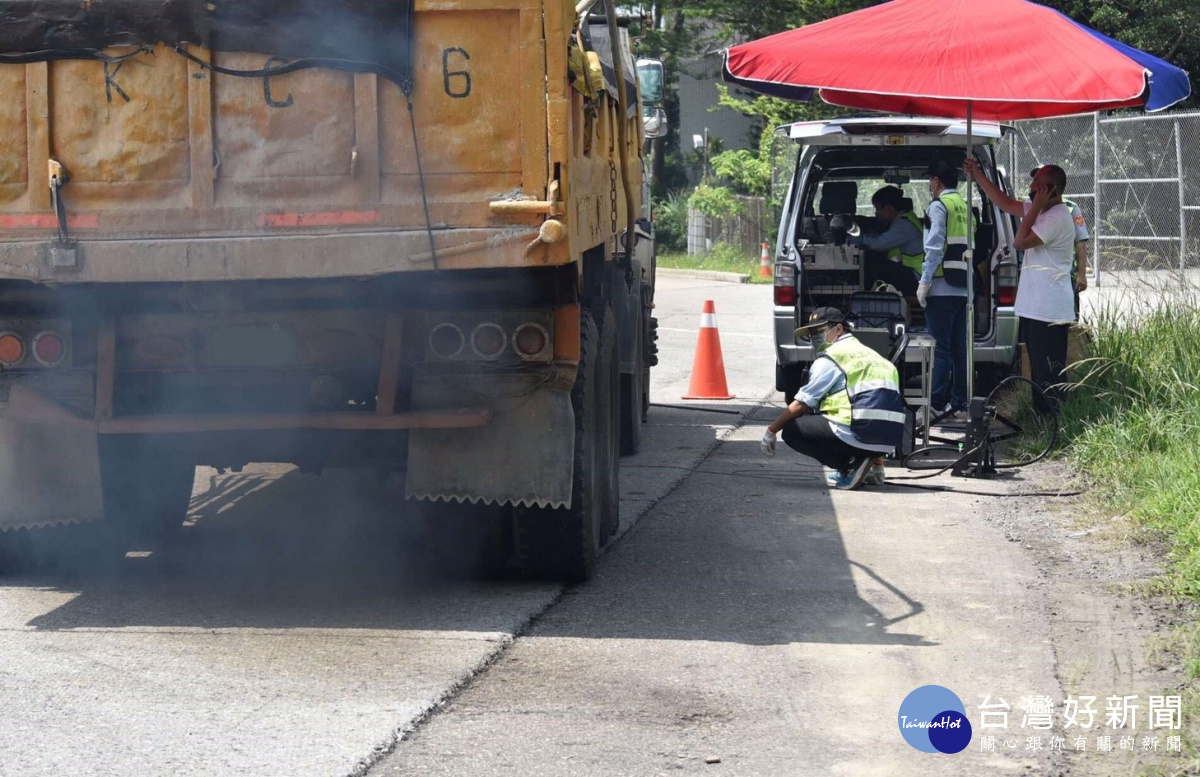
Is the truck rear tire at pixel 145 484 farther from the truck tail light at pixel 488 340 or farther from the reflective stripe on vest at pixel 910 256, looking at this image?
the reflective stripe on vest at pixel 910 256

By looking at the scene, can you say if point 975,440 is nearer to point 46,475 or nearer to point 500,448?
point 500,448

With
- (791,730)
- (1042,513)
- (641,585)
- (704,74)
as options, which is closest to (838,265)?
(1042,513)

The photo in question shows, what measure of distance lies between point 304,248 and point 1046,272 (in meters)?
5.34

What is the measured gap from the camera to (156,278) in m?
5.70

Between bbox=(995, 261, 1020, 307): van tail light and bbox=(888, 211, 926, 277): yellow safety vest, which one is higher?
bbox=(888, 211, 926, 277): yellow safety vest

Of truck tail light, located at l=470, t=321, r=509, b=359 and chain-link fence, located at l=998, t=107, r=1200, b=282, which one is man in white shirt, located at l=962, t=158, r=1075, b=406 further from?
chain-link fence, located at l=998, t=107, r=1200, b=282

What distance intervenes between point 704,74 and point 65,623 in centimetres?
2845

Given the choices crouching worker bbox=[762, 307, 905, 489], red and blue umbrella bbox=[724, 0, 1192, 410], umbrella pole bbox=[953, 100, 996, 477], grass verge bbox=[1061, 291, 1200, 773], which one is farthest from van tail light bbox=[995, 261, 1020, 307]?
crouching worker bbox=[762, 307, 905, 489]

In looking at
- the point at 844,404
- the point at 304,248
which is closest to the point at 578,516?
the point at 304,248

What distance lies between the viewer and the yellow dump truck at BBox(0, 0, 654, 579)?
18.4ft

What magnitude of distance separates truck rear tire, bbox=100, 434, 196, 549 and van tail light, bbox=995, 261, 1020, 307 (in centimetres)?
547

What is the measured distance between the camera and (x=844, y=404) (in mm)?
8320

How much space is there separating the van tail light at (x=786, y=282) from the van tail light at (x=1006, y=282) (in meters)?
1.32

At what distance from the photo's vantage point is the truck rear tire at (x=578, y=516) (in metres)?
6.29
